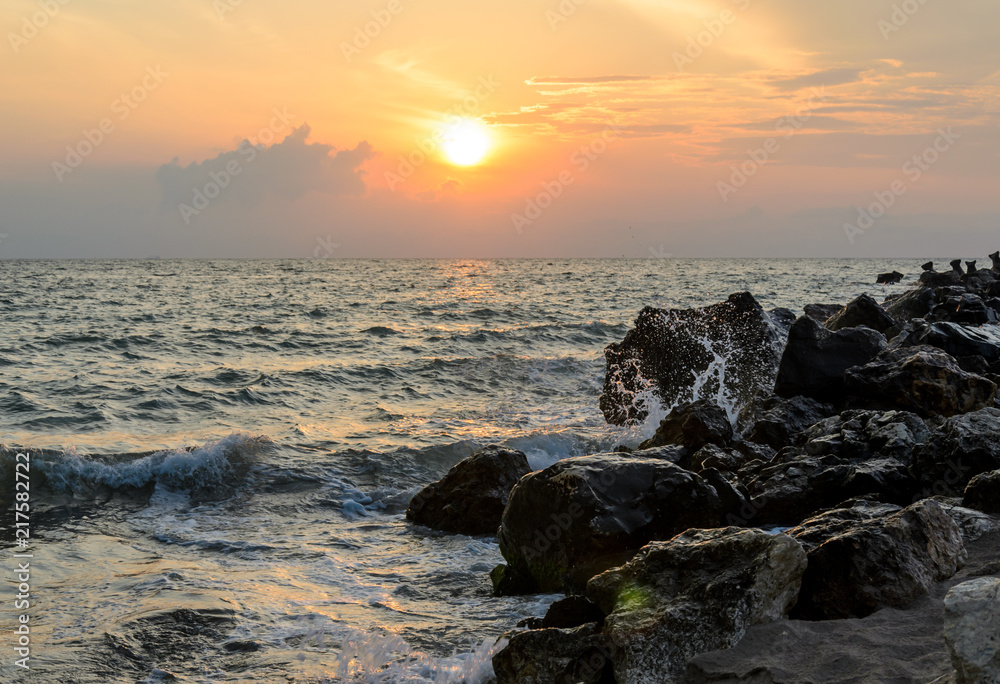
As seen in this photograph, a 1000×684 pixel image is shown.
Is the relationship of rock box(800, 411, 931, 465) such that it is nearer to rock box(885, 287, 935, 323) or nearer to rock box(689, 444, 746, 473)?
rock box(689, 444, 746, 473)

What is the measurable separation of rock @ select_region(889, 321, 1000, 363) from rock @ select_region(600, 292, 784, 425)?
2180 millimetres

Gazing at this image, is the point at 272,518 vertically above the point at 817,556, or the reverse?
the point at 817,556

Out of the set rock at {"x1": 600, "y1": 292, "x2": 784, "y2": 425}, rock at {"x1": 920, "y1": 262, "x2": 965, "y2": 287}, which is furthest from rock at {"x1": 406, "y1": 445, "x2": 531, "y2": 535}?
rock at {"x1": 920, "y1": 262, "x2": 965, "y2": 287}

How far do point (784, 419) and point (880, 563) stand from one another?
18.6 feet

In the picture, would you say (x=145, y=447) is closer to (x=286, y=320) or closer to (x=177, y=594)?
(x=177, y=594)

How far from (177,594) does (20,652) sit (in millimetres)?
1276

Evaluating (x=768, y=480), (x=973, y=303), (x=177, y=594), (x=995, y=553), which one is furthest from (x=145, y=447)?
(x=973, y=303)

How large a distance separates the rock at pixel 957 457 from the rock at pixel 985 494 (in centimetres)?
55

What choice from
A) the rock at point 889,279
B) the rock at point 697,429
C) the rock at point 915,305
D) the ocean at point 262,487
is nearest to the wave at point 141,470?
the ocean at point 262,487

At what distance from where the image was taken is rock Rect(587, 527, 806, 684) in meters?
4.14

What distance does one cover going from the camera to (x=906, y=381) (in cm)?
913

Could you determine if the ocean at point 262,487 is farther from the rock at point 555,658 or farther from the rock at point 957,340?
the rock at point 957,340

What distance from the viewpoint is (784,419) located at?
9.85 metres

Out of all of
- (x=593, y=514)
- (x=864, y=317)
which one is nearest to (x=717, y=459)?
(x=593, y=514)
